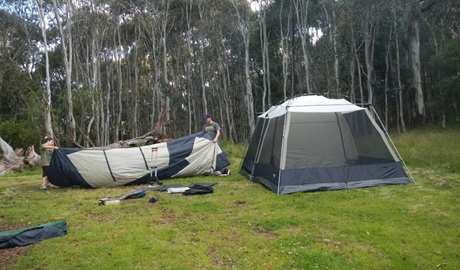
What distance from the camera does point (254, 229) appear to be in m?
4.21

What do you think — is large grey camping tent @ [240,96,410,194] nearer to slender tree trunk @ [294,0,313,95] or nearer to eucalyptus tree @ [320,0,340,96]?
slender tree trunk @ [294,0,313,95]

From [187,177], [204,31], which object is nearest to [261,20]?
[204,31]

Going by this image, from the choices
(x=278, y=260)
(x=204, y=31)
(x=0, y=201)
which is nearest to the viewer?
(x=278, y=260)

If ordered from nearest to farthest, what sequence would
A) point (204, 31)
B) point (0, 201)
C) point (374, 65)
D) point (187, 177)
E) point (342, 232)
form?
point (342, 232), point (0, 201), point (187, 177), point (204, 31), point (374, 65)

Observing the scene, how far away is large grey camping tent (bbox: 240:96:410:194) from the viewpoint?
243 inches

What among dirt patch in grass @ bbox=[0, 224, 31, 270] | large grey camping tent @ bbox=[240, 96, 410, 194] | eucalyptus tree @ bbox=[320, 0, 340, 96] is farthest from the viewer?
eucalyptus tree @ bbox=[320, 0, 340, 96]

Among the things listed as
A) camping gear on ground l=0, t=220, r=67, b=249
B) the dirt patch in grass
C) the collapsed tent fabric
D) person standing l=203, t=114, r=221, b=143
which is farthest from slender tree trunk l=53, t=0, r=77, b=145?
the dirt patch in grass

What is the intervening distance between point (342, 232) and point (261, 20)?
19873 mm

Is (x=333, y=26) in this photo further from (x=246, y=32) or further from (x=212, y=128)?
(x=212, y=128)

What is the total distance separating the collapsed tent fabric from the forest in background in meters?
10.8

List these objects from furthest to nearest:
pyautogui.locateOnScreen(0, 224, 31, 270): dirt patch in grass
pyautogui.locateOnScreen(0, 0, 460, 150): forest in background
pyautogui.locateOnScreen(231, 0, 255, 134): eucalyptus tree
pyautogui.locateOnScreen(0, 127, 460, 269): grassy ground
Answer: pyautogui.locateOnScreen(231, 0, 255, 134): eucalyptus tree → pyautogui.locateOnScreen(0, 0, 460, 150): forest in background → pyautogui.locateOnScreen(0, 224, 31, 270): dirt patch in grass → pyautogui.locateOnScreen(0, 127, 460, 269): grassy ground

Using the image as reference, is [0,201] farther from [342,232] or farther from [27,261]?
[342,232]

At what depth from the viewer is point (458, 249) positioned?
3.42 metres

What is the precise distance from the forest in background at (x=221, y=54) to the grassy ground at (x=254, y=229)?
1364 centimetres
